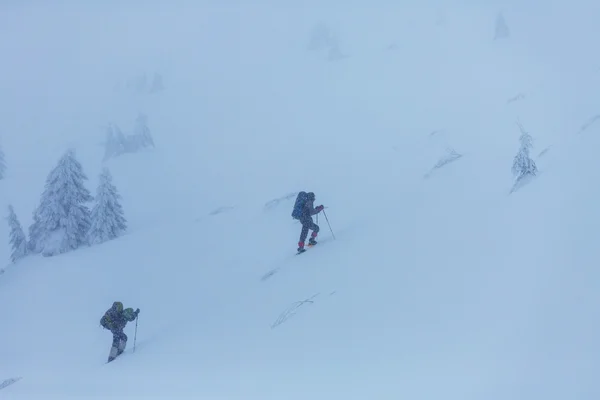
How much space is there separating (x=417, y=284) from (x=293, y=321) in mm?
2727

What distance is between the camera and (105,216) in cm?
2936

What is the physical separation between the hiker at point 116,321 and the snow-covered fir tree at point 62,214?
18076 millimetres

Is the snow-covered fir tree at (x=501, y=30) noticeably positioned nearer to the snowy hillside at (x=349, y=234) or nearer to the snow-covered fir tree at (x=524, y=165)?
the snowy hillside at (x=349, y=234)

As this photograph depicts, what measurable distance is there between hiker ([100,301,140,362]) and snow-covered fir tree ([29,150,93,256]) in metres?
18.1

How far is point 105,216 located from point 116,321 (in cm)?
1832

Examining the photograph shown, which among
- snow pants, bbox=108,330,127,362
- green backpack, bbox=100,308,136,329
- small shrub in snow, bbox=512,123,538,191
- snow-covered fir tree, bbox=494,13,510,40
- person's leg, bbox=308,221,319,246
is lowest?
snow pants, bbox=108,330,127,362

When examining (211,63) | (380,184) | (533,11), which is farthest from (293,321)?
(211,63)

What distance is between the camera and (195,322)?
42.6 ft

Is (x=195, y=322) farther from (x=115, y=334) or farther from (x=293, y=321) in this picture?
(x=293, y=321)

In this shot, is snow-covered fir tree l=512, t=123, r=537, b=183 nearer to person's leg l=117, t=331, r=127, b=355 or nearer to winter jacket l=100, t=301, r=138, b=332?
winter jacket l=100, t=301, r=138, b=332

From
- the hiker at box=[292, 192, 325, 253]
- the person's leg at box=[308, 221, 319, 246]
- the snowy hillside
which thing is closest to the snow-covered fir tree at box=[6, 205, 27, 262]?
the snowy hillside

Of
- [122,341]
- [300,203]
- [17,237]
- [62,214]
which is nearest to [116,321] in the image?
[122,341]

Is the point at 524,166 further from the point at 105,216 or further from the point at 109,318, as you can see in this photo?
the point at 105,216

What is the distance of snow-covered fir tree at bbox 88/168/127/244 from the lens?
95.8 feet
